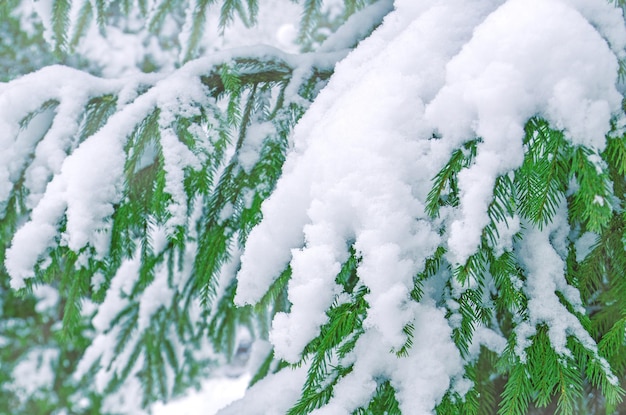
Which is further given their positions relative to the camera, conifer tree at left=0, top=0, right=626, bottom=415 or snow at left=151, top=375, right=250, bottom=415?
snow at left=151, top=375, right=250, bottom=415

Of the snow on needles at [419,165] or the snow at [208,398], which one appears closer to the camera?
the snow on needles at [419,165]

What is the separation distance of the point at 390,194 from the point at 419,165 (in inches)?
3.7

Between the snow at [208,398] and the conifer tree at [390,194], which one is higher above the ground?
the conifer tree at [390,194]

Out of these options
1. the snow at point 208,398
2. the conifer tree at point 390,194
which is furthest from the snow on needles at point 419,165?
the snow at point 208,398

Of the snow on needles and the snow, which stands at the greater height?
the snow on needles

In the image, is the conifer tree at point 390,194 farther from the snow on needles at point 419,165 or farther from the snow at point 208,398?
the snow at point 208,398

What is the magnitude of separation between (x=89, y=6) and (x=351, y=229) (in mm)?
1638

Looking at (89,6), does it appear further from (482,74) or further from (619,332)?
(619,332)

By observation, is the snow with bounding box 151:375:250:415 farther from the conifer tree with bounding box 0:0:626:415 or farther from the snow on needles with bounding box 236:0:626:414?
the snow on needles with bounding box 236:0:626:414

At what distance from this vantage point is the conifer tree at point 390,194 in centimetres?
86

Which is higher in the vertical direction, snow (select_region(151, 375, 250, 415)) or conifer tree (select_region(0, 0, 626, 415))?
conifer tree (select_region(0, 0, 626, 415))

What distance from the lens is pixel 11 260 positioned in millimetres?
1272

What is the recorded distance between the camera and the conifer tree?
0.86m

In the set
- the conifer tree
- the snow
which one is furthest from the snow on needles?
the snow
